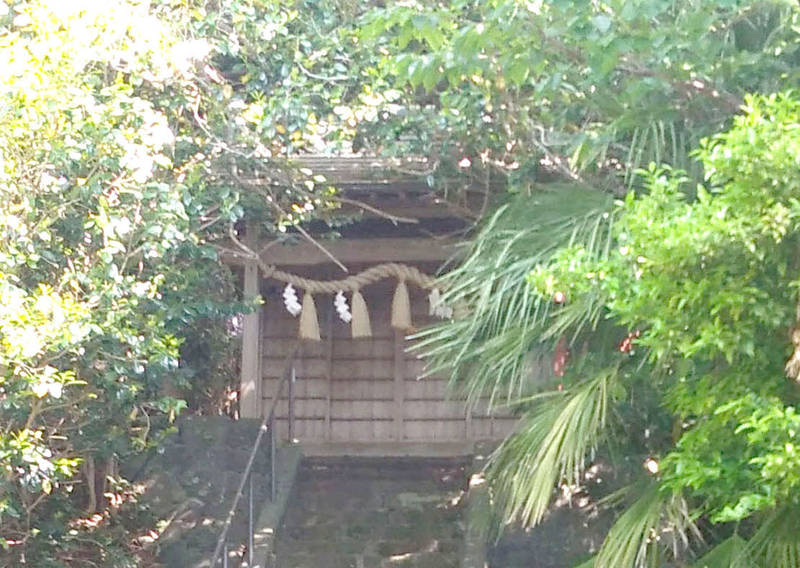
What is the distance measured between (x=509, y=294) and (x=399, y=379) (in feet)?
18.3

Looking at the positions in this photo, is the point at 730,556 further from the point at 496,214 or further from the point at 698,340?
the point at 496,214

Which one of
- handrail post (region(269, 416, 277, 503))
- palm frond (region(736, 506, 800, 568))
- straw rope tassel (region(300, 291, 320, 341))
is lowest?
handrail post (region(269, 416, 277, 503))

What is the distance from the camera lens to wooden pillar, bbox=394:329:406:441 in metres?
11.5

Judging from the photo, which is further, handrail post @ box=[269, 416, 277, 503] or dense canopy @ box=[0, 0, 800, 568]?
handrail post @ box=[269, 416, 277, 503]

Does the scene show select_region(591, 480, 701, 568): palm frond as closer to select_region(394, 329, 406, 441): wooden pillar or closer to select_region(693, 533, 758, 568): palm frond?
select_region(693, 533, 758, 568): palm frond

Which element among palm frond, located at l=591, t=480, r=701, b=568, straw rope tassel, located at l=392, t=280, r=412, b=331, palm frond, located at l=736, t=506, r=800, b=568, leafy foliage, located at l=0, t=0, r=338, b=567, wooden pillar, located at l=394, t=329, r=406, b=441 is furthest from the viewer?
wooden pillar, located at l=394, t=329, r=406, b=441

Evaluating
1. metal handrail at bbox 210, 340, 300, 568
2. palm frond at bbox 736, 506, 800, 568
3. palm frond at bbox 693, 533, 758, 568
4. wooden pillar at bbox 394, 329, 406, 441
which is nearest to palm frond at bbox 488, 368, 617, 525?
palm frond at bbox 693, 533, 758, 568

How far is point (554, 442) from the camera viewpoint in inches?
218

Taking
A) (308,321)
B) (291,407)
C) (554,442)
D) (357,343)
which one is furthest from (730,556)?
(357,343)

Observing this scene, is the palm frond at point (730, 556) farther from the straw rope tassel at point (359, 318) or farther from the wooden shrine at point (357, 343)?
the straw rope tassel at point (359, 318)

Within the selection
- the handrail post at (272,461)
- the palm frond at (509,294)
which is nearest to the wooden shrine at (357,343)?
the handrail post at (272,461)

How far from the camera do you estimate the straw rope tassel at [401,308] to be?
10.6 metres

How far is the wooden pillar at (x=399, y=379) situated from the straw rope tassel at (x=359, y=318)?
0.82 meters

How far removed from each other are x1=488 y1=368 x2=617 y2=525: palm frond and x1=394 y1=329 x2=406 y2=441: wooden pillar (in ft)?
17.6
